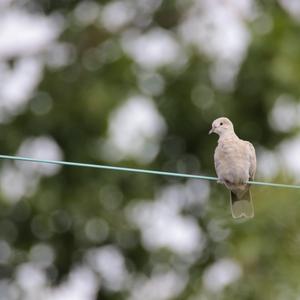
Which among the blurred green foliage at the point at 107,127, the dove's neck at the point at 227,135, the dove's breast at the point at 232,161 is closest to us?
the dove's breast at the point at 232,161

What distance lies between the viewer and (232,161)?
11781mm

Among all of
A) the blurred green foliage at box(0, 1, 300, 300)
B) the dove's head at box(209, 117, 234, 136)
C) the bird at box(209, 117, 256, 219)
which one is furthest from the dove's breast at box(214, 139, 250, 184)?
the blurred green foliage at box(0, 1, 300, 300)

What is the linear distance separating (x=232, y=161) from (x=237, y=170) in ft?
0.25

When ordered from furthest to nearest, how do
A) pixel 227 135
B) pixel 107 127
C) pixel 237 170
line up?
pixel 107 127 < pixel 227 135 < pixel 237 170

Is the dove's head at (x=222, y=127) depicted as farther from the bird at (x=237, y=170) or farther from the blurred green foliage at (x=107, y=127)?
the blurred green foliage at (x=107, y=127)

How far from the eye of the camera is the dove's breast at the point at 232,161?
11.8m

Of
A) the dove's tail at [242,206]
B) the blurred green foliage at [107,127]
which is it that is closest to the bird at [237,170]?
the dove's tail at [242,206]

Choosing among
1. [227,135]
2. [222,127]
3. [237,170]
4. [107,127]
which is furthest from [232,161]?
[107,127]

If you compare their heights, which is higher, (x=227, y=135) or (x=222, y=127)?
(x=222, y=127)

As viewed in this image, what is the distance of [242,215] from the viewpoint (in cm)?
1180

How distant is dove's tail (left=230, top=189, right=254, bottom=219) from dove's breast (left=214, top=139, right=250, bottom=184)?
169 millimetres

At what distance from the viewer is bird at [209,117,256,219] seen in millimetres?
11773

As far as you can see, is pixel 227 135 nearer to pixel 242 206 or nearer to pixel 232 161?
pixel 232 161

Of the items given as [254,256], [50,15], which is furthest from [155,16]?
[254,256]
